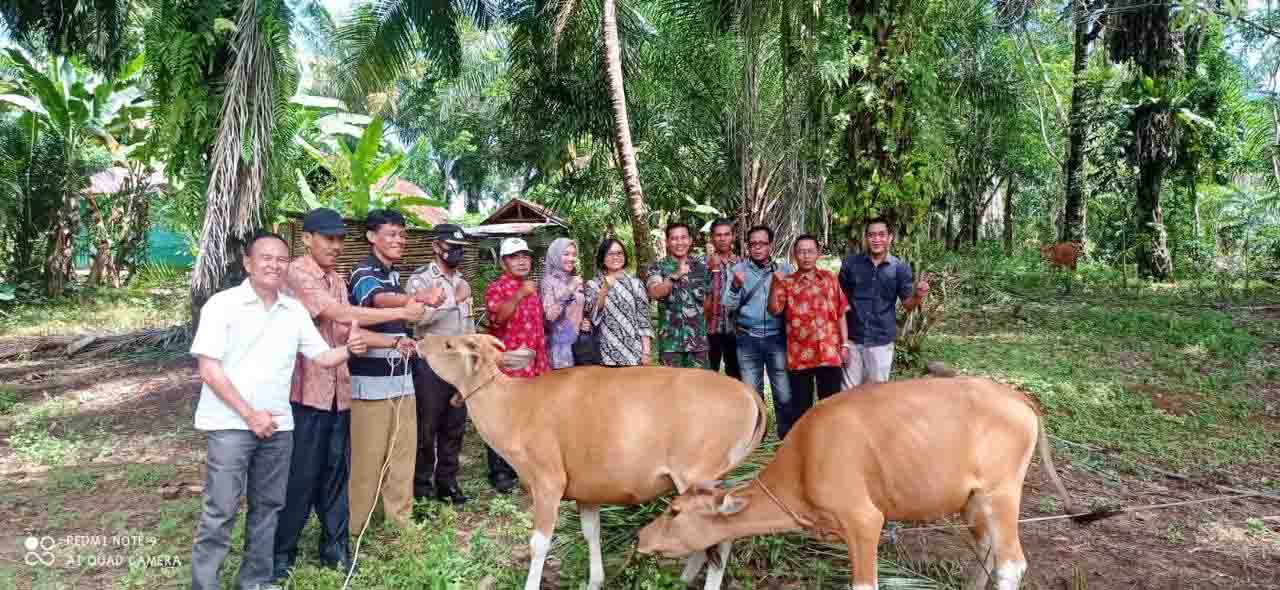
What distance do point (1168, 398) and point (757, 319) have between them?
17.4ft

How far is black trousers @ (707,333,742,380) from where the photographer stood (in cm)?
609

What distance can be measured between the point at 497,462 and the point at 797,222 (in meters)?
7.45

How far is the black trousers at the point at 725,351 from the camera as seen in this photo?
6.09 meters

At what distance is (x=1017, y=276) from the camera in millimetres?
19266

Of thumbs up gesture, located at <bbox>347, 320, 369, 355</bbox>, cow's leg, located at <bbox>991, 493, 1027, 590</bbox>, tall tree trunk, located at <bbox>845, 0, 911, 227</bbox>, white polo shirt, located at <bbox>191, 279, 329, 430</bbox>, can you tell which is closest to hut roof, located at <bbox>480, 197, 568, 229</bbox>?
tall tree trunk, located at <bbox>845, 0, 911, 227</bbox>

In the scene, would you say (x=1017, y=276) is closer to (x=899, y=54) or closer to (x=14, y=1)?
(x=899, y=54)

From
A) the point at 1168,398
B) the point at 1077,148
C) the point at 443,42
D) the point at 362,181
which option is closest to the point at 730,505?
the point at 1168,398

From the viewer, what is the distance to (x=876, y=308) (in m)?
5.71

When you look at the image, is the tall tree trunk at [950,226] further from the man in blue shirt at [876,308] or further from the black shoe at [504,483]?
the black shoe at [504,483]

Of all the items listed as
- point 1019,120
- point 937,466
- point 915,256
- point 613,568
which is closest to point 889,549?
point 937,466

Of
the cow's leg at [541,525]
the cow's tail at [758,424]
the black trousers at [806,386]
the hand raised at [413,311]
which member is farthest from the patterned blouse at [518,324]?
the cow's tail at [758,424]

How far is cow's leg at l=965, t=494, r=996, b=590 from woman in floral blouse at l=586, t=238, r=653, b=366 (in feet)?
7.58

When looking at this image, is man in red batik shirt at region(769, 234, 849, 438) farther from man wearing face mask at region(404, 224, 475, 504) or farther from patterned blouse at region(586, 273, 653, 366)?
man wearing face mask at region(404, 224, 475, 504)

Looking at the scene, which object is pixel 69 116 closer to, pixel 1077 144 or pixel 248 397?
pixel 248 397
